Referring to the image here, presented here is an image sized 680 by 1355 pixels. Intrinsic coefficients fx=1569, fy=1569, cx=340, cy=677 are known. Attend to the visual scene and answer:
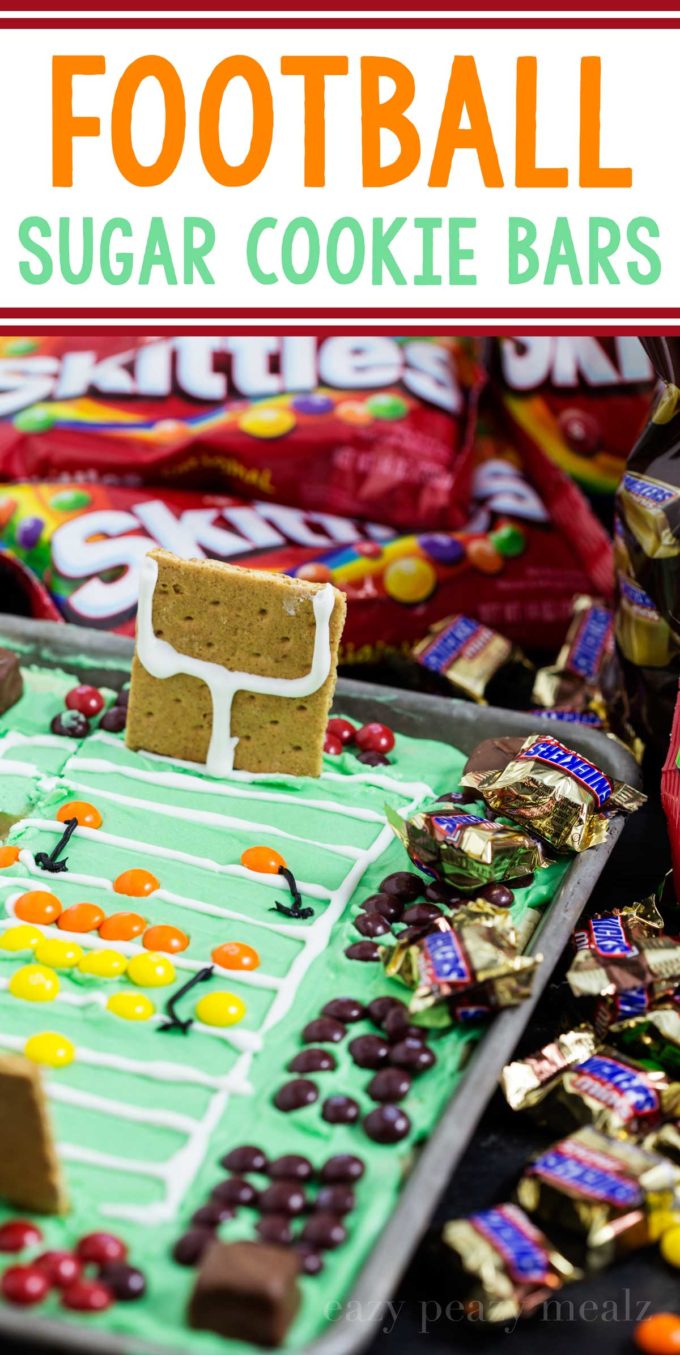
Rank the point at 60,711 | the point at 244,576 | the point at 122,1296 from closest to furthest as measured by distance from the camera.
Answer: the point at 122,1296 → the point at 244,576 → the point at 60,711

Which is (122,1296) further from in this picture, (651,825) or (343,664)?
(343,664)

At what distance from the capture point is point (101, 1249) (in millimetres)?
1716

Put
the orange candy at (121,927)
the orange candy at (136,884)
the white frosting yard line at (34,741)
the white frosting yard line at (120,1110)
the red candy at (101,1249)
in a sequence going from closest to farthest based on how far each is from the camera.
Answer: the red candy at (101,1249), the white frosting yard line at (120,1110), the orange candy at (121,927), the orange candy at (136,884), the white frosting yard line at (34,741)

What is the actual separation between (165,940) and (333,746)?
62 centimetres

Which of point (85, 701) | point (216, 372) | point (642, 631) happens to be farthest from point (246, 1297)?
point (216, 372)

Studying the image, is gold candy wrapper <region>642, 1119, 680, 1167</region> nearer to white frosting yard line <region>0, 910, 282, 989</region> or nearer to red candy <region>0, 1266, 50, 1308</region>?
white frosting yard line <region>0, 910, 282, 989</region>

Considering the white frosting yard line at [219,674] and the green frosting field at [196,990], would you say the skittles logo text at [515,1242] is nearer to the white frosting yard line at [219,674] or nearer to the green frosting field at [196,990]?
the green frosting field at [196,990]

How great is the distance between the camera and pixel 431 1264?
6.10ft

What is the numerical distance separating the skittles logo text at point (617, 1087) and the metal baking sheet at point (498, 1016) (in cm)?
12

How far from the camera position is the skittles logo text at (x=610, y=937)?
2.24m

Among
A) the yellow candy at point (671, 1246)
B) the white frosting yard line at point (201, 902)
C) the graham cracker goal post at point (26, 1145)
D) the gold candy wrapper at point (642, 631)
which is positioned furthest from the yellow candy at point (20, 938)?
the gold candy wrapper at point (642, 631)

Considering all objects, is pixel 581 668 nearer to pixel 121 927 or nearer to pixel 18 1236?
pixel 121 927
